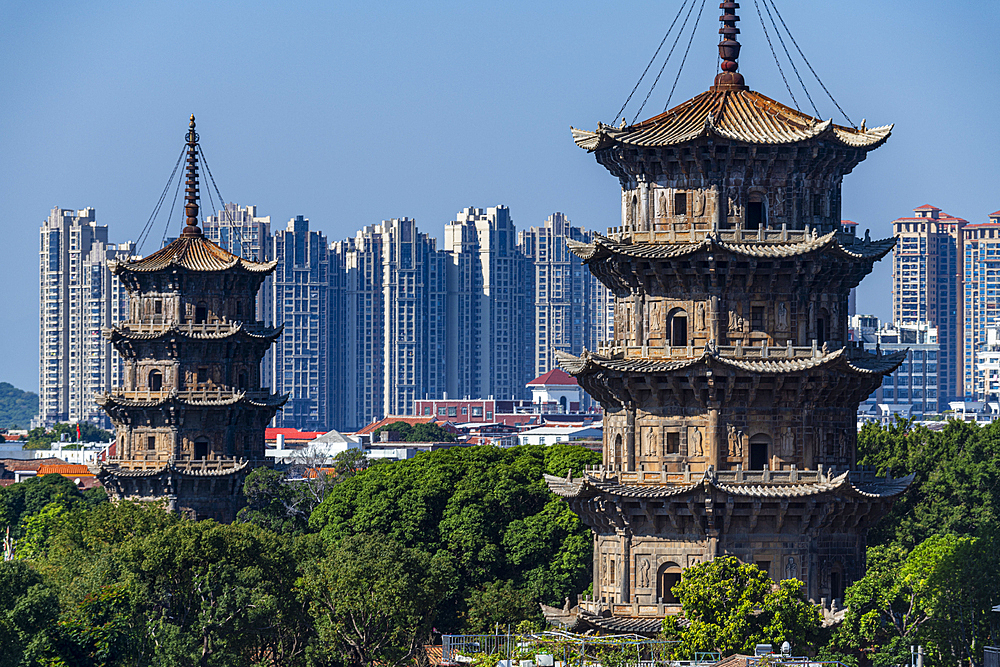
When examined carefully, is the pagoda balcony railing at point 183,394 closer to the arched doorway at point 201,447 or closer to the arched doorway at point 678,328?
the arched doorway at point 201,447

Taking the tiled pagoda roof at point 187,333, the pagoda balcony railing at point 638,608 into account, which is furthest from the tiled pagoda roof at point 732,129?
the tiled pagoda roof at point 187,333

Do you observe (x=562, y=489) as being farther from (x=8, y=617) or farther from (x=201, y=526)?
(x=8, y=617)

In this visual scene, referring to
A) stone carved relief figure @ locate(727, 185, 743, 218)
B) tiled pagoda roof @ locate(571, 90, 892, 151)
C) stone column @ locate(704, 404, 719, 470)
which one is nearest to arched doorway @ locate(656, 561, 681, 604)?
stone column @ locate(704, 404, 719, 470)

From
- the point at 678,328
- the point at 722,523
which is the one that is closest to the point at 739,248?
the point at 678,328

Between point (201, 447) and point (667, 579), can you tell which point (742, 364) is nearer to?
point (667, 579)

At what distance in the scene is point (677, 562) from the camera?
58781 mm

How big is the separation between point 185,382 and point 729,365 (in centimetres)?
4220

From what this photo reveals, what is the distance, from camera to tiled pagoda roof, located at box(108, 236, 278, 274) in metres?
94.4

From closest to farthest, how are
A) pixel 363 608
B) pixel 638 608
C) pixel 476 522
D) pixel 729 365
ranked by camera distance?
pixel 729 365, pixel 638 608, pixel 363 608, pixel 476 522

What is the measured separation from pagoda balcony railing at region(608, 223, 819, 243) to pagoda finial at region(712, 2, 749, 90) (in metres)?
4.96

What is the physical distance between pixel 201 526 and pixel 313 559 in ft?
16.5

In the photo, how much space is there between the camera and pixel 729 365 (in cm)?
5778

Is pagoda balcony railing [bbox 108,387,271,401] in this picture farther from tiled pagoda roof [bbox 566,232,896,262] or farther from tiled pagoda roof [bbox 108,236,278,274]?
tiled pagoda roof [bbox 566,232,896,262]

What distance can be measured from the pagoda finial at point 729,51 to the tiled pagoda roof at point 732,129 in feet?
3.89
